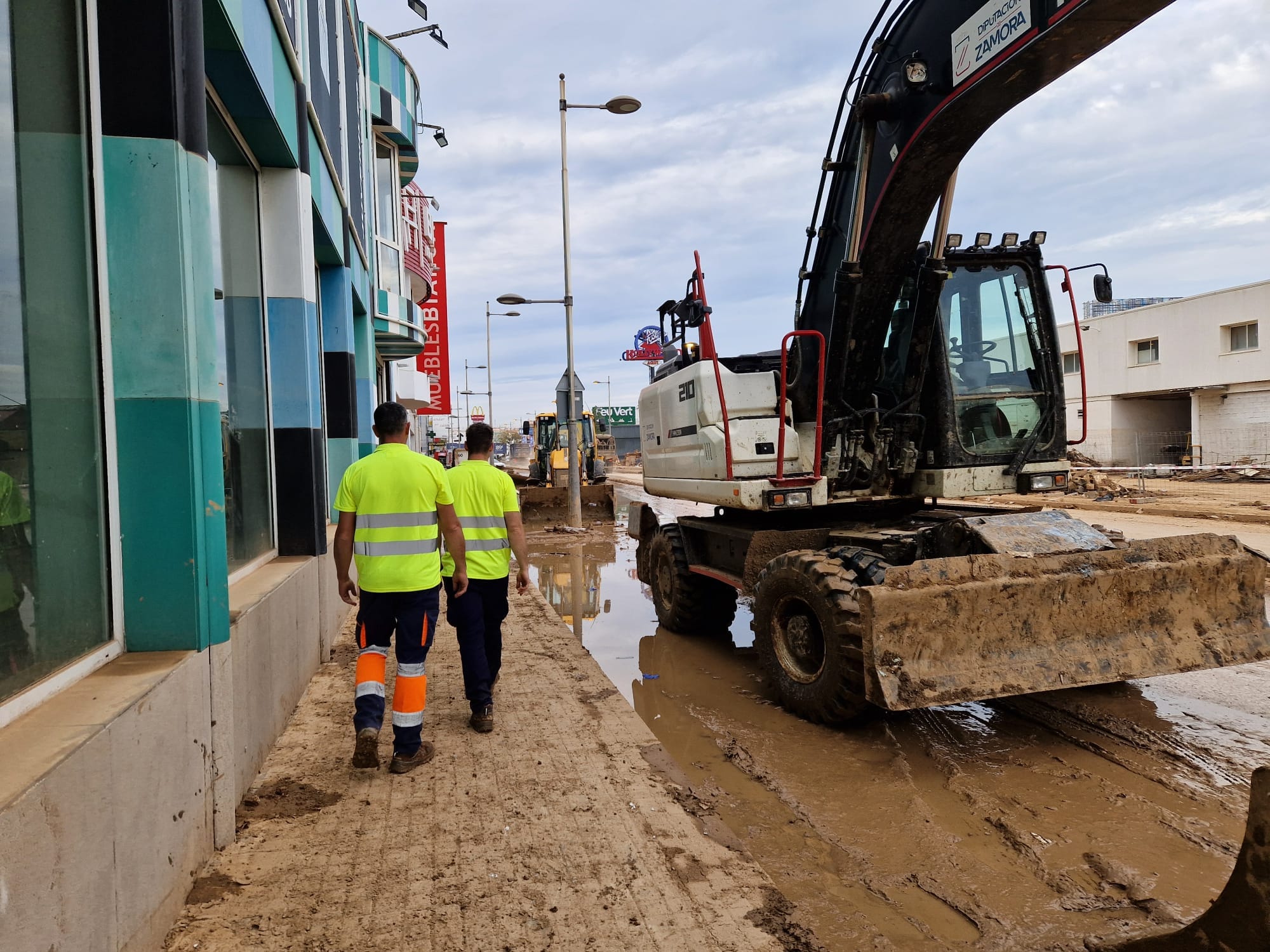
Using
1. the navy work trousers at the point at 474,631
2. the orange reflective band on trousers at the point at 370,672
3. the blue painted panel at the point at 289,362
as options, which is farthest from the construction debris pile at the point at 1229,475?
the orange reflective band on trousers at the point at 370,672

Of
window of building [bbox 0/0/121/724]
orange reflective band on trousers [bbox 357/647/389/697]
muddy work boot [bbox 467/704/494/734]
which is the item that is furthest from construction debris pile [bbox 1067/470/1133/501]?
window of building [bbox 0/0/121/724]

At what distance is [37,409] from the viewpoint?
2623 mm

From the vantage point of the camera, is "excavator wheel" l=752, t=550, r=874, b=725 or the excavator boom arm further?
"excavator wheel" l=752, t=550, r=874, b=725

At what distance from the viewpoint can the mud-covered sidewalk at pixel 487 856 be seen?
113 inches

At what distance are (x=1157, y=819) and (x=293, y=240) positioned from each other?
6.19 metres

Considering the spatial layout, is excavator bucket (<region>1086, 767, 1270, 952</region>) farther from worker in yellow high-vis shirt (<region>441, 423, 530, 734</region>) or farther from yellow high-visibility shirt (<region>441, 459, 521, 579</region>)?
yellow high-visibility shirt (<region>441, 459, 521, 579</region>)

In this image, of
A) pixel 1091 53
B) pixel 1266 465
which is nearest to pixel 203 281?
pixel 1091 53

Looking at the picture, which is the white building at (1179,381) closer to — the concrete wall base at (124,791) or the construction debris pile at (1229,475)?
the construction debris pile at (1229,475)

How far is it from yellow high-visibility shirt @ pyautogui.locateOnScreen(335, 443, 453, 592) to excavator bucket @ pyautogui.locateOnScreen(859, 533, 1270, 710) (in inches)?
96.1

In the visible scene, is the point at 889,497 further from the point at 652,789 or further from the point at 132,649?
the point at 132,649

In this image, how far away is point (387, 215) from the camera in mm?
16172

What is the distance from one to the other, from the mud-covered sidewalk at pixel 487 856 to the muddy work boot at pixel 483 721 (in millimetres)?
63

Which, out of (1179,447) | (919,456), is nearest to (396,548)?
(919,456)

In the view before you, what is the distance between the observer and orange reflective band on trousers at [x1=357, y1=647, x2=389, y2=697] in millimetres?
4359
